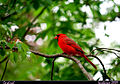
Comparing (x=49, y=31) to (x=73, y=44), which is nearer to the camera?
(x=73, y=44)

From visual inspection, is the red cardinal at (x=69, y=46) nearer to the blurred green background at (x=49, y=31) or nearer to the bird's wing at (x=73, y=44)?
the bird's wing at (x=73, y=44)

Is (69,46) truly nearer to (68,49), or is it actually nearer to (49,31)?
(68,49)

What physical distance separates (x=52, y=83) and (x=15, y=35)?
1.98 metres

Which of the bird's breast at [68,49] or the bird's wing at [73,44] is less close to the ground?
the bird's wing at [73,44]

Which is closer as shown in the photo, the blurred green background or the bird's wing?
the blurred green background

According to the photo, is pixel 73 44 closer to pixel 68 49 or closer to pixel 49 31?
pixel 68 49

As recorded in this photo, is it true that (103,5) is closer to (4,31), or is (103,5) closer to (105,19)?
(105,19)

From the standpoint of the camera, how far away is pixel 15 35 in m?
3.42

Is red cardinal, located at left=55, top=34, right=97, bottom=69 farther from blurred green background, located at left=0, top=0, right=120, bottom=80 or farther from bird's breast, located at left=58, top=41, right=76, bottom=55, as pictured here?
blurred green background, located at left=0, top=0, right=120, bottom=80

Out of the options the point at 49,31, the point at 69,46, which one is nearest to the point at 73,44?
the point at 69,46

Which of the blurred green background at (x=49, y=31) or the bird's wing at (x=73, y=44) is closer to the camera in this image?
the blurred green background at (x=49, y=31)

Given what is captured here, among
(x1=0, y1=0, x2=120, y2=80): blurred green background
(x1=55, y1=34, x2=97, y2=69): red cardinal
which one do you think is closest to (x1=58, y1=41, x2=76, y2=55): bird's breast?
(x1=55, y1=34, x2=97, y2=69): red cardinal

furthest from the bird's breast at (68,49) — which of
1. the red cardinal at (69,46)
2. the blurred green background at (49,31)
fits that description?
the blurred green background at (49,31)

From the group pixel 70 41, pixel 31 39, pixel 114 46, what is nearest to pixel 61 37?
pixel 70 41
